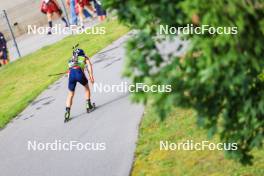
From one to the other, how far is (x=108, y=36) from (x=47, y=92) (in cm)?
491

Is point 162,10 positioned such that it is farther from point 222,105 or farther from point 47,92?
point 47,92

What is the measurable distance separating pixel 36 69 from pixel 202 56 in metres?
15.9

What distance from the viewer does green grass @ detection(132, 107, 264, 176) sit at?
29.9ft

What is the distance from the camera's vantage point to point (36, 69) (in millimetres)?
20250

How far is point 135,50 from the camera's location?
5.05 metres

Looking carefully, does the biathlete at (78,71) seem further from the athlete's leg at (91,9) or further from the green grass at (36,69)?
the athlete's leg at (91,9)

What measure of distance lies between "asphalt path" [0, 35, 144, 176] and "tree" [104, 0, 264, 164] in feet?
16.0

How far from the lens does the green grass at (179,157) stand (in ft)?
29.9

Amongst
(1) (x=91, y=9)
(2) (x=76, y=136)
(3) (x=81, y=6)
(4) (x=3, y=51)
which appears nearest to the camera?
(2) (x=76, y=136)

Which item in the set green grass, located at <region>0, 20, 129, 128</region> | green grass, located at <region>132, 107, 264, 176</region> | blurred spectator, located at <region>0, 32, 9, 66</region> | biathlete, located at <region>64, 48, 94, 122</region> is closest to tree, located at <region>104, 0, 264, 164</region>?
green grass, located at <region>132, 107, 264, 176</region>

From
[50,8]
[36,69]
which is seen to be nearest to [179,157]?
[36,69]

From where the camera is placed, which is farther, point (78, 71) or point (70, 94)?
point (70, 94)

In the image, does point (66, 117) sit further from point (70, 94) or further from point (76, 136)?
point (76, 136)

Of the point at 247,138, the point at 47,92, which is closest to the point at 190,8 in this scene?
the point at 247,138
